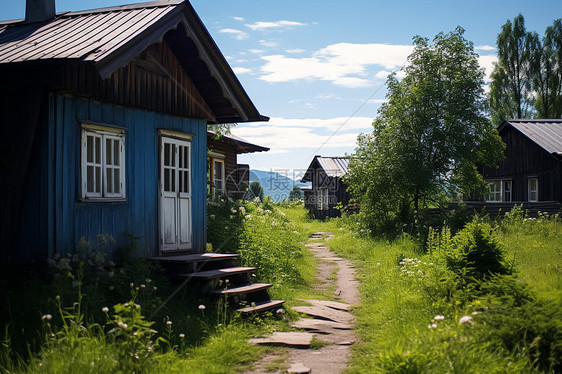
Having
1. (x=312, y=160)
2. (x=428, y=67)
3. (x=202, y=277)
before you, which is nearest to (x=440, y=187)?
(x=428, y=67)

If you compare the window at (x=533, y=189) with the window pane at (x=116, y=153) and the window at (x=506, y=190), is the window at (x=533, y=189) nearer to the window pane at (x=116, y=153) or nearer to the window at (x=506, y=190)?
the window at (x=506, y=190)

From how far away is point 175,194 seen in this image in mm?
9586

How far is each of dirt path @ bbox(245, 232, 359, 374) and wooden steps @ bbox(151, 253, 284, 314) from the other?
0.68 meters

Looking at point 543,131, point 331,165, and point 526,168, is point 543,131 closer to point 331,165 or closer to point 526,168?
point 526,168

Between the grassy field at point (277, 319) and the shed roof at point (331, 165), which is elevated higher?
the shed roof at point (331, 165)

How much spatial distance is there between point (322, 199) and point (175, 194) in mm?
23619

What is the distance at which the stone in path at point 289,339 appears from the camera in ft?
20.2

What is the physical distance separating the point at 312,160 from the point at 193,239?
2589 centimetres


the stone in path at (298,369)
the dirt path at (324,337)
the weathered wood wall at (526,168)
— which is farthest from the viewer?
the weathered wood wall at (526,168)

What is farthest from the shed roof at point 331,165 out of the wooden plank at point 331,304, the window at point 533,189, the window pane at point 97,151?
the window pane at point 97,151

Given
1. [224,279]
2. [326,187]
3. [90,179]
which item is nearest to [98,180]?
[90,179]

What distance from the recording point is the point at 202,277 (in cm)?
760

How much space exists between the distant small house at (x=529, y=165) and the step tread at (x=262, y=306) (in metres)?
16.8

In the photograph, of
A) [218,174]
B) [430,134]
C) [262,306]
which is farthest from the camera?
[218,174]
